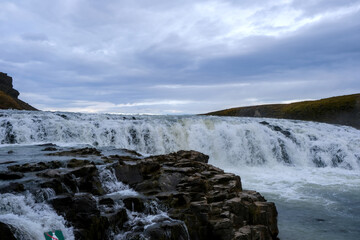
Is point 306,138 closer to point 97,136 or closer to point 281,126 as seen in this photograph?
point 281,126

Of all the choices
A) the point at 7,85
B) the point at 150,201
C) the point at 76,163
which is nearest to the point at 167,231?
the point at 150,201

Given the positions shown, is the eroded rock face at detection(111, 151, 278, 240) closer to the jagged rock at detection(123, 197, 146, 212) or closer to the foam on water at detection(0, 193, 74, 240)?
the jagged rock at detection(123, 197, 146, 212)

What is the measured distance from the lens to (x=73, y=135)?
23.8 meters

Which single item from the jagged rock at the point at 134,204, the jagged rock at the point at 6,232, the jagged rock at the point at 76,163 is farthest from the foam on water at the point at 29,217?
the jagged rock at the point at 76,163

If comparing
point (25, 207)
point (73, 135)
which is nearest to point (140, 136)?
point (73, 135)

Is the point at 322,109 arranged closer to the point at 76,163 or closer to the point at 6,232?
the point at 76,163

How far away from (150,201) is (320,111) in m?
69.6

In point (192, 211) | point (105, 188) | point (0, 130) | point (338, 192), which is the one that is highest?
point (0, 130)

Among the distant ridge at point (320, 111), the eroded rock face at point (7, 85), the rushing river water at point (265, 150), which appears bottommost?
the rushing river water at point (265, 150)

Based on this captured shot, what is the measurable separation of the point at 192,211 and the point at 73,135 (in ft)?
56.0

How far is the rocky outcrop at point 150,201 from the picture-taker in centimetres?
792

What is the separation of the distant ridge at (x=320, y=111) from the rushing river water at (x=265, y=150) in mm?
31017

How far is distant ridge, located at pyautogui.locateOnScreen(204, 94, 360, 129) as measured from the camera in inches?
2532

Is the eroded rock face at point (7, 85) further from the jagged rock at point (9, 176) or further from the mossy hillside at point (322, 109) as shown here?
the jagged rock at point (9, 176)
